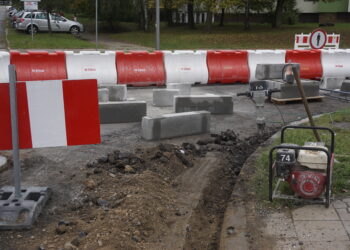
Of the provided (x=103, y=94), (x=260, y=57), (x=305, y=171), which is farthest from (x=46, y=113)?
(x=260, y=57)

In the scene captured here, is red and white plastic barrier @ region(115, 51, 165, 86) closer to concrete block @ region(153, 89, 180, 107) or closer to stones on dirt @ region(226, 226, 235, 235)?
concrete block @ region(153, 89, 180, 107)

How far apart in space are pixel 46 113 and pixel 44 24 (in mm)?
36915

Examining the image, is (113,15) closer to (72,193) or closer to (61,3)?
(61,3)

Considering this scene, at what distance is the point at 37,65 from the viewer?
13945 mm

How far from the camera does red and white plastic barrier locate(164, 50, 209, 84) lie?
49.1ft

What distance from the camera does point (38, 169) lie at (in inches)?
259

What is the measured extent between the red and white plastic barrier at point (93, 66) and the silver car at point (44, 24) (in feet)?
85.9

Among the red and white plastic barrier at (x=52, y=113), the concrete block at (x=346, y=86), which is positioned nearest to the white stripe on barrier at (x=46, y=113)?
the red and white plastic barrier at (x=52, y=113)

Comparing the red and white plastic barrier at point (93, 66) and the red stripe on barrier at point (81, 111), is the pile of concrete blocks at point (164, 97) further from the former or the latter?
the red stripe on barrier at point (81, 111)

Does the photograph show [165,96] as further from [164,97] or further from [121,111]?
[121,111]

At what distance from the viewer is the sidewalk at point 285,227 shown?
14.9ft

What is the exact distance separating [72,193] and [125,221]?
116 cm

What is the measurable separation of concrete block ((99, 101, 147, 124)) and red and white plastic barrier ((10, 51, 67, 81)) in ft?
15.9

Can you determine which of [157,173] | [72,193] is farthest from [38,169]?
[157,173]
